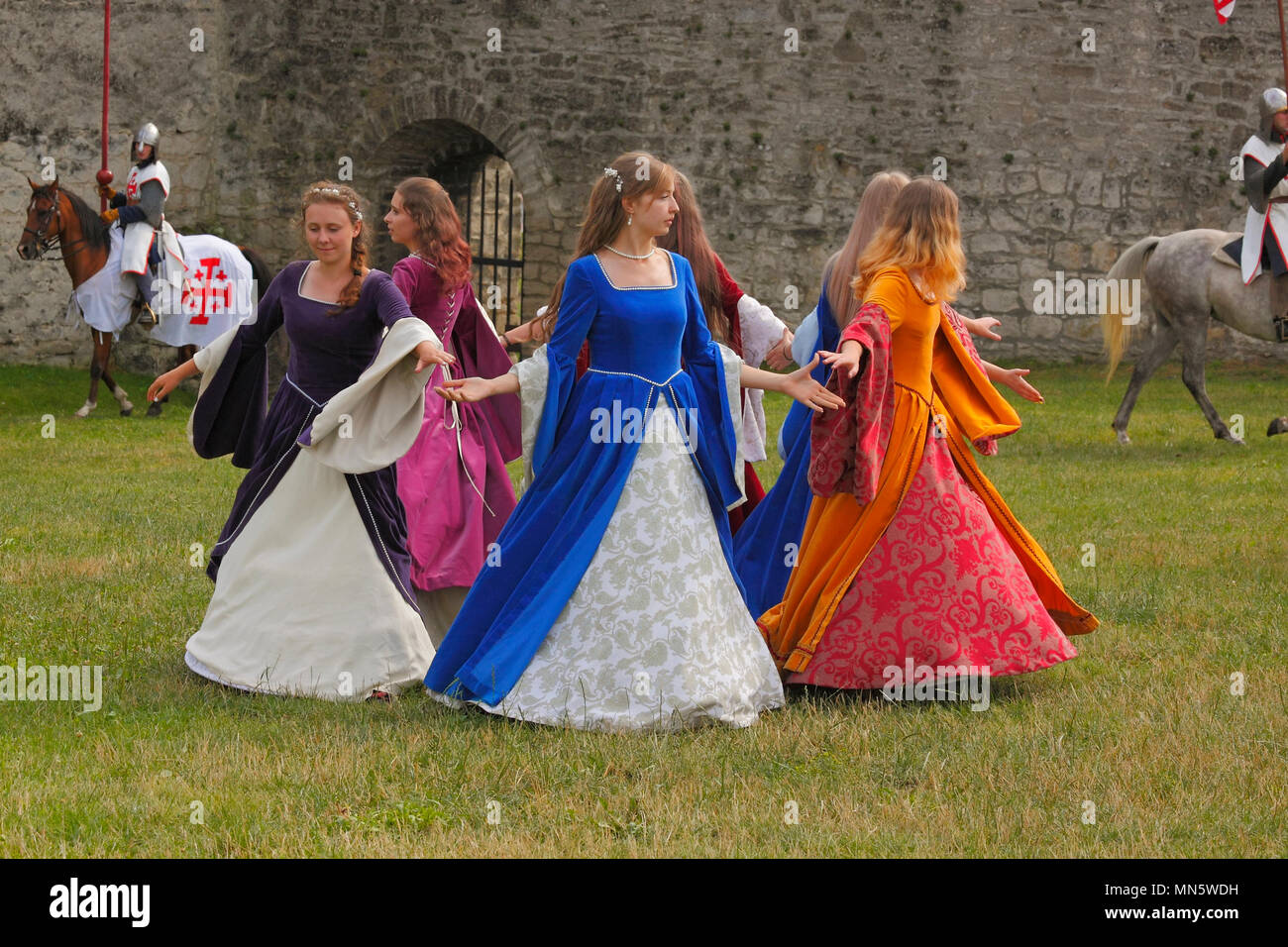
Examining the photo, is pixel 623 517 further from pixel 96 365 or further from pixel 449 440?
pixel 96 365

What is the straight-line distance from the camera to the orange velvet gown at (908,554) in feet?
15.0

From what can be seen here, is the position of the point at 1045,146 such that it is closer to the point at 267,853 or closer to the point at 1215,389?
the point at 1215,389

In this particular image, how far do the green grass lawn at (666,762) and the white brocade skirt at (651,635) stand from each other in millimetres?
100

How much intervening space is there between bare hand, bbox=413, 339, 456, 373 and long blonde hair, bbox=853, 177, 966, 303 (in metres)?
1.49

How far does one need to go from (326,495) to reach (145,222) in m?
9.05

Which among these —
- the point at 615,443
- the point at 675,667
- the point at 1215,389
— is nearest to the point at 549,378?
the point at 615,443

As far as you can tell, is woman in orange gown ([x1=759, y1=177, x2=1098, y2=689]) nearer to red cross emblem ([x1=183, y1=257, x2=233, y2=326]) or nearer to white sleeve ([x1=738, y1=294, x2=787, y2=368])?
white sleeve ([x1=738, y1=294, x2=787, y2=368])

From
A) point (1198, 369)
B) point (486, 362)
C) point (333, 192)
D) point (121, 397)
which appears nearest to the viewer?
point (333, 192)

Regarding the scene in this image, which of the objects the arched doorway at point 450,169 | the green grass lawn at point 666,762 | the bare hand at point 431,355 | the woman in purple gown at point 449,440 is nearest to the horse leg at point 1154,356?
the green grass lawn at point 666,762

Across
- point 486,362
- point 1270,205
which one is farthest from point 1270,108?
point 486,362

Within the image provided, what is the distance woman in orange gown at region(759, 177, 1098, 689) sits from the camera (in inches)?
180

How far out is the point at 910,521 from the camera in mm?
4672

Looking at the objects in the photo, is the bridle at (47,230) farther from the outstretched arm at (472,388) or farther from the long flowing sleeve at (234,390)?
the outstretched arm at (472,388)

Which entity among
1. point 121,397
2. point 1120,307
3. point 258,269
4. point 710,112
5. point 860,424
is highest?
point 710,112
